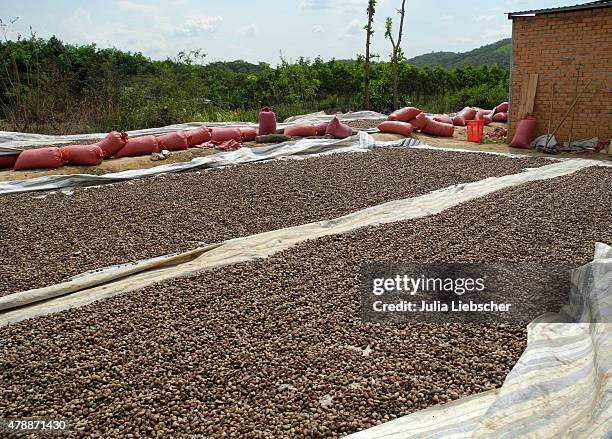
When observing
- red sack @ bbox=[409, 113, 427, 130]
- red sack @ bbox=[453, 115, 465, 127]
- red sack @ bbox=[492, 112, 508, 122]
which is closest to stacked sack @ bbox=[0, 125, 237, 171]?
red sack @ bbox=[409, 113, 427, 130]

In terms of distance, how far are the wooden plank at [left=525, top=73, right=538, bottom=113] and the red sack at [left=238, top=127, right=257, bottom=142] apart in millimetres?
5030

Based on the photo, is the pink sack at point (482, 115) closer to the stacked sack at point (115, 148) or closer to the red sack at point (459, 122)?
the red sack at point (459, 122)

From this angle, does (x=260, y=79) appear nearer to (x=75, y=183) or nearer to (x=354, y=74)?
(x=354, y=74)

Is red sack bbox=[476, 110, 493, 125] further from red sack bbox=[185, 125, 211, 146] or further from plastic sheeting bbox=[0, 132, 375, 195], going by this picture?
red sack bbox=[185, 125, 211, 146]

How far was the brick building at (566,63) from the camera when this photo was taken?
8.55 metres

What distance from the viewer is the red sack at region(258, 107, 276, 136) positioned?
31.1 ft

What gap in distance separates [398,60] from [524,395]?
576 inches

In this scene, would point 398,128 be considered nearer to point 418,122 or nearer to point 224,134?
point 418,122

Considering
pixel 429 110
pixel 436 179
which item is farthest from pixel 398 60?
pixel 436 179

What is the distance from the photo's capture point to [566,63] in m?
8.90

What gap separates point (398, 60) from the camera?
1545 cm

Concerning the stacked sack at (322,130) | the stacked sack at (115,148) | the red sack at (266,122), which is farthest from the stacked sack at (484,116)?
the stacked sack at (115,148)

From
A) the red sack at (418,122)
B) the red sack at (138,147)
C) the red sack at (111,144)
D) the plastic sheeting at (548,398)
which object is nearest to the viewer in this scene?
the plastic sheeting at (548,398)

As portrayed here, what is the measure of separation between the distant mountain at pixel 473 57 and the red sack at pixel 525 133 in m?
33.8
